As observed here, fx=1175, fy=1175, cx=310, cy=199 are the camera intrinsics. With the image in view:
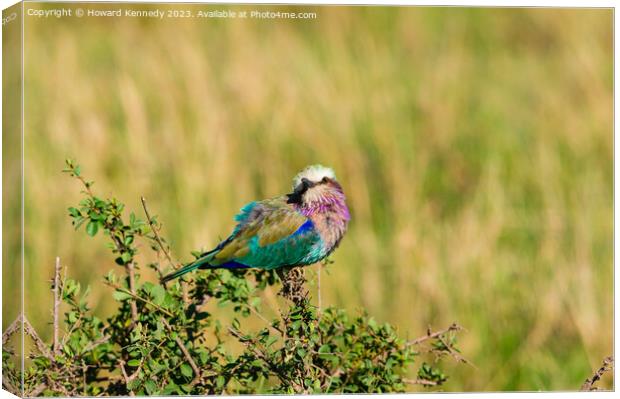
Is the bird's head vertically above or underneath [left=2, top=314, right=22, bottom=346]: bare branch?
above

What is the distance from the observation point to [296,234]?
3.61 metres

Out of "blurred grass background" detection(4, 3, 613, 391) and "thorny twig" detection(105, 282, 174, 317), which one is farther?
"blurred grass background" detection(4, 3, 613, 391)

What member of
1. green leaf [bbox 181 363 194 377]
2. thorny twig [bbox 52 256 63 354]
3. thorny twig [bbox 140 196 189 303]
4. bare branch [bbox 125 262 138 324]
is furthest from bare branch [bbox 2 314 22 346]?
green leaf [bbox 181 363 194 377]

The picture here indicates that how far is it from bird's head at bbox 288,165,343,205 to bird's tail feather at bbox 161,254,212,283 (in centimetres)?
34

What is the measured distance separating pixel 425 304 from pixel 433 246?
1.18ft

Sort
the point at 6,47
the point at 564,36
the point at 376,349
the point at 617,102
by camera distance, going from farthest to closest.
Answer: the point at 564,36
the point at 617,102
the point at 6,47
the point at 376,349

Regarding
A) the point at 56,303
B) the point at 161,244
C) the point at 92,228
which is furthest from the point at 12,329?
the point at 161,244

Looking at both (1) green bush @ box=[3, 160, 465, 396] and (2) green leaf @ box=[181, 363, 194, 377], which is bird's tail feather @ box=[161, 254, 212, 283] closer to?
(1) green bush @ box=[3, 160, 465, 396]

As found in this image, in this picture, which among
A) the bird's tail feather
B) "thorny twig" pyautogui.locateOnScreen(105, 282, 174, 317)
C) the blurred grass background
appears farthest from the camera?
the blurred grass background

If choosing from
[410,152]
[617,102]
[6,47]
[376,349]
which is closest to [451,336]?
[376,349]

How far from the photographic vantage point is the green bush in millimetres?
3457

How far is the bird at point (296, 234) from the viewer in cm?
360

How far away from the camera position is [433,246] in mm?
5402

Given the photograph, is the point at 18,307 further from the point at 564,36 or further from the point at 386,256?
the point at 564,36
